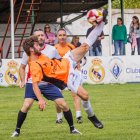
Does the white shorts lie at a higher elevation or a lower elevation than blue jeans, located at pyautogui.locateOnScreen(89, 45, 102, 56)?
higher

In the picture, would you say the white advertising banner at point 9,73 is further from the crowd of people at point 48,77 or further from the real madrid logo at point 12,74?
the crowd of people at point 48,77

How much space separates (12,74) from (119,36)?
15.9 feet

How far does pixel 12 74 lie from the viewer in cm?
2766

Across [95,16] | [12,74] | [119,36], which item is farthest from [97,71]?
[95,16]

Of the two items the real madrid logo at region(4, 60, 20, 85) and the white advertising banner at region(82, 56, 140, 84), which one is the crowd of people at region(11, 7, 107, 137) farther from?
the white advertising banner at region(82, 56, 140, 84)

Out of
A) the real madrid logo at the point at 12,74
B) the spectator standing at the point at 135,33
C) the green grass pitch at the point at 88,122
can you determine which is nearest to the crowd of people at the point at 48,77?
the green grass pitch at the point at 88,122

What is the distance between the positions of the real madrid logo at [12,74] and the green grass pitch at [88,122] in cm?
316

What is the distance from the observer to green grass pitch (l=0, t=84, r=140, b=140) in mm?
13000

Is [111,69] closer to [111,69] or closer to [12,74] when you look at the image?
[111,69]

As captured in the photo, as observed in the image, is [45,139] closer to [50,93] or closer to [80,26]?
[50,93]

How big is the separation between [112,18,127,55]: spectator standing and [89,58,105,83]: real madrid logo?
152cm

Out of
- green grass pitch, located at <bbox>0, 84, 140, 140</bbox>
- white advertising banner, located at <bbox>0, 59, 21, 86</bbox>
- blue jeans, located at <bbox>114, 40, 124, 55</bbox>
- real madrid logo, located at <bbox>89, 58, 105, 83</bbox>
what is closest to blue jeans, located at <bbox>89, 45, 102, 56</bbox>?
blue jeans, located at <bbox>114, 40, 124, 55</bbox>

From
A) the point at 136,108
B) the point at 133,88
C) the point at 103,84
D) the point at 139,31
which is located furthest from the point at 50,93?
the point at 139,31

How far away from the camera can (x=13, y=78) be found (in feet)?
90.8
